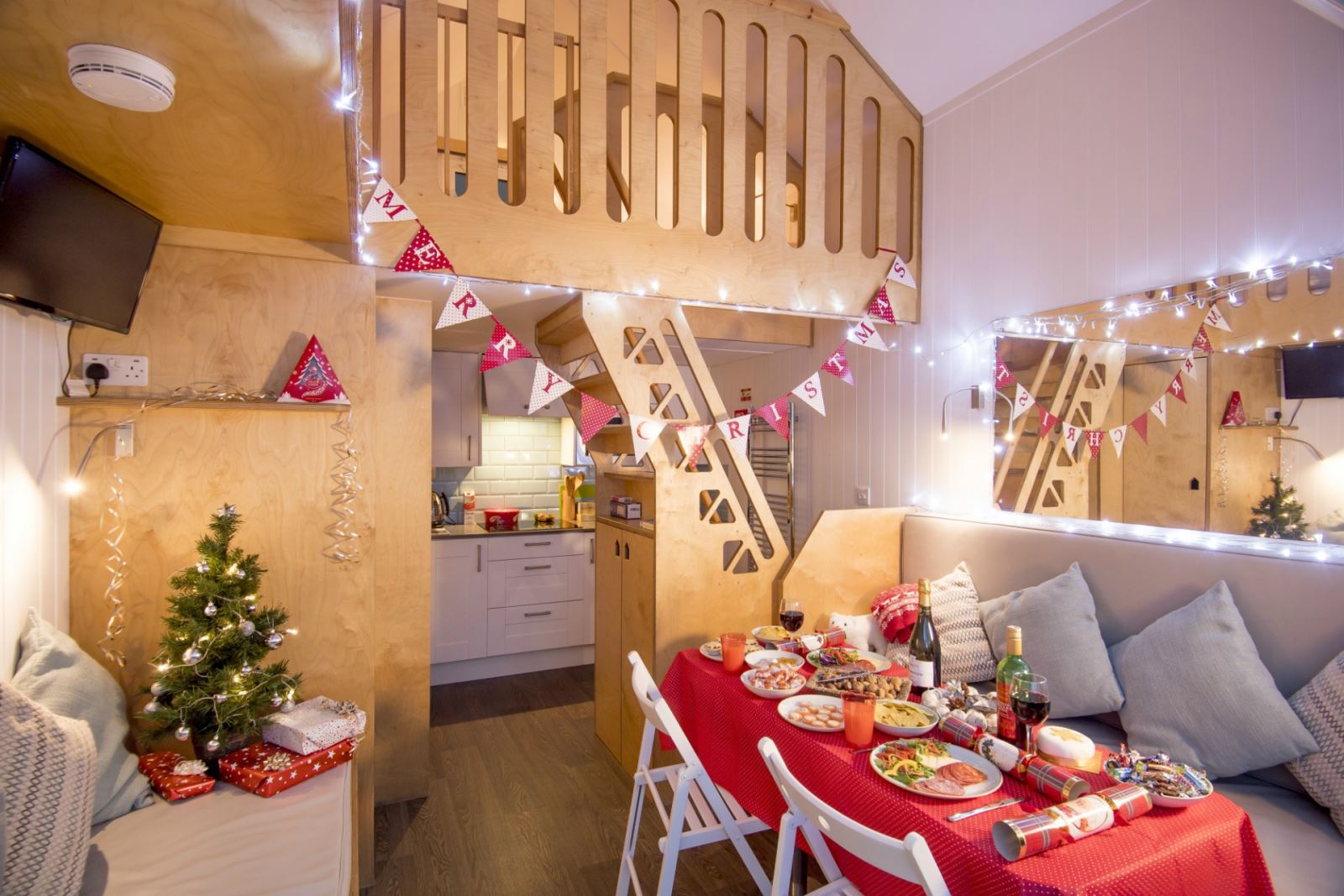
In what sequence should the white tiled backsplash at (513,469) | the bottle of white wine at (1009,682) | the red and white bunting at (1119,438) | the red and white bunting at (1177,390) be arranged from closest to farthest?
the bottle of white wine at (1009,682) → the red and white bunting at (1177,390) → the red and white bunting at (1119,438) → the white tiled backsplash at (513,469)

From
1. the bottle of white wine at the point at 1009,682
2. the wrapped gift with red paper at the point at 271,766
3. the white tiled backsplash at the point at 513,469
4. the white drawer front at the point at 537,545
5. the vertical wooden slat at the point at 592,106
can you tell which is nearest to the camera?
the bottle of white wine at the point at 1009,682

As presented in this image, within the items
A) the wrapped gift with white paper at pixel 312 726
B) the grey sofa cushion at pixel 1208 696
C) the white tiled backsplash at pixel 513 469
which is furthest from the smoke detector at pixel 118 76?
the white tiled backsplash at pixel 513 469

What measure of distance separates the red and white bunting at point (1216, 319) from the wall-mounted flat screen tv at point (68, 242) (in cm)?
328

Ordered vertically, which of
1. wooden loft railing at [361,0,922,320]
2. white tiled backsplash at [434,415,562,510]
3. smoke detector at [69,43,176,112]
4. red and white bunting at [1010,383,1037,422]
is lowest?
white tiled backsplash at [434,415,562,510]

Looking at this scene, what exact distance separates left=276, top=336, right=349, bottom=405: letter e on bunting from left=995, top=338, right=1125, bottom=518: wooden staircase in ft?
8.68


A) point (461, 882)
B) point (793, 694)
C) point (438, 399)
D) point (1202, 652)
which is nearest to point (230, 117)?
point (793, 694)

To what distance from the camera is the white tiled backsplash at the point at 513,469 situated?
16.6ft

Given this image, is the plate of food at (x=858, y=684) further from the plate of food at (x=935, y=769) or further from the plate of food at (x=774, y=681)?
the plate of food at (x=935, y=769)

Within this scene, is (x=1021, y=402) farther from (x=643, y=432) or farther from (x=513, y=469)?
(x=513, y=469)

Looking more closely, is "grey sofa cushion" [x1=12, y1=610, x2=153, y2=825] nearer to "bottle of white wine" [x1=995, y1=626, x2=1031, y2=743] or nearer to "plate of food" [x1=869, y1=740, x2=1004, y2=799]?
"plate of food" [x1=869, y1=740, x2=1004, y2=799]

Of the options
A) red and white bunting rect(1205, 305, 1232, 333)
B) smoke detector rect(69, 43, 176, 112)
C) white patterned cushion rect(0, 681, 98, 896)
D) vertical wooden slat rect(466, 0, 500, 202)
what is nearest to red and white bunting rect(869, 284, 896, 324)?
red and white bunting rect(1205, 305, 1232, 333)

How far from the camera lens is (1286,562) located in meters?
1.87

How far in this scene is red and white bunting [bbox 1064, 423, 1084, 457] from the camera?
2.67 meters

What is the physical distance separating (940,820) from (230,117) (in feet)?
6.38
